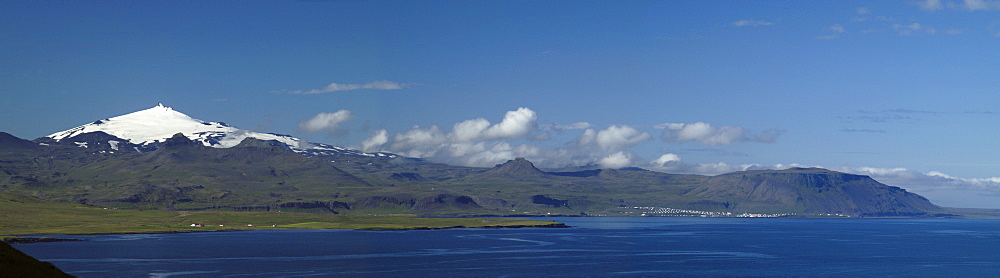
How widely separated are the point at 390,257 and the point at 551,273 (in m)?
40.7

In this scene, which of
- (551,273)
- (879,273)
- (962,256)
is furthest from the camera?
(962,256)

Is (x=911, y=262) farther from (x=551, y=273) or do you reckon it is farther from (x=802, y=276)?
(x=551, y=273)

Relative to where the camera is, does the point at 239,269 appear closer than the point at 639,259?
Yes

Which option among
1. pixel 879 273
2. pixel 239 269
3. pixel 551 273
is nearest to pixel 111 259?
pixel 239 269

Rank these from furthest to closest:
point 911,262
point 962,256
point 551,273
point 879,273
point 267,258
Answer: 1. point 962,256
2. point 911,262
3. point 267,258
4. point 879,273
5. point 551,273

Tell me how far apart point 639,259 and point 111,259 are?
9110 cm

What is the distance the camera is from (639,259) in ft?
583

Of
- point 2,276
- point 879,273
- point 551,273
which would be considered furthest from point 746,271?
point 2,276

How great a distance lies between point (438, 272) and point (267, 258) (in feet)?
128

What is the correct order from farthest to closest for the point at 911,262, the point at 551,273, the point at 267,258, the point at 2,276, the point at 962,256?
the point at 962,256
the point at 911,262
the point at 267,258
the point at 551,273
the point at 2,276

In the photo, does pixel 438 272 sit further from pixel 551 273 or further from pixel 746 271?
pixel 746 271

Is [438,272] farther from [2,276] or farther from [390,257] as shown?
[2,276]

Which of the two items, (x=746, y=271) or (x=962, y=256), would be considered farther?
(x=962, y=256)

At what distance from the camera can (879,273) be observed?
152500mm
